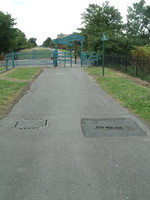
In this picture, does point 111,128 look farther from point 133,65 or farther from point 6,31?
point 6,31

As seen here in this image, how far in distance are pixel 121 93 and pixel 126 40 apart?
17906mm

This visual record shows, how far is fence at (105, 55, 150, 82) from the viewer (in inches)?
659

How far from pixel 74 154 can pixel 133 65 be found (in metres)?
14.8

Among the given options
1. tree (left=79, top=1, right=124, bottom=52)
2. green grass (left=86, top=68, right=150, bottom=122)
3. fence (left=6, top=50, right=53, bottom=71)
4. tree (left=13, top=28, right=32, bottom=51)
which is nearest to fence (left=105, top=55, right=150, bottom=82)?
green grass (left=86, top=68, right=150, bottom=122)

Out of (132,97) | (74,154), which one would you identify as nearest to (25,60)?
(132,97)

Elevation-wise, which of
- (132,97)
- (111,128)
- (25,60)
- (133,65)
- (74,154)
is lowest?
(74,154)

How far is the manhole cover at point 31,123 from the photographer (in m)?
6.57

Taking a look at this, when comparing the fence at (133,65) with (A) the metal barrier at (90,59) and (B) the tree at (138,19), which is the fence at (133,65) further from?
(B) the tree at (138,19)

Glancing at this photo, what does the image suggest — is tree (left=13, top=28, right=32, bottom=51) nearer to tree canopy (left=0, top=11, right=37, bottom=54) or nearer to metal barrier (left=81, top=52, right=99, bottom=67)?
tree canopy (left=0, top=11, right=37, bottom=54)

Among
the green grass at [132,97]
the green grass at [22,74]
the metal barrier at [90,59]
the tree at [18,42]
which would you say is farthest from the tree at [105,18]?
the tree at [18,42]

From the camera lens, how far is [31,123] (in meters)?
6.86

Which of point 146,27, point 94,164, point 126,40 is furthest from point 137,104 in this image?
point 146,27

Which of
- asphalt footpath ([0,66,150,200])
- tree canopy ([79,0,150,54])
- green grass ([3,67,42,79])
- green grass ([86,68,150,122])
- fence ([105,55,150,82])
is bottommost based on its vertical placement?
asphalt footpath ([0,66,150,200])

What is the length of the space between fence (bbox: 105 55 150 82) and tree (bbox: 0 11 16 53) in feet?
106
